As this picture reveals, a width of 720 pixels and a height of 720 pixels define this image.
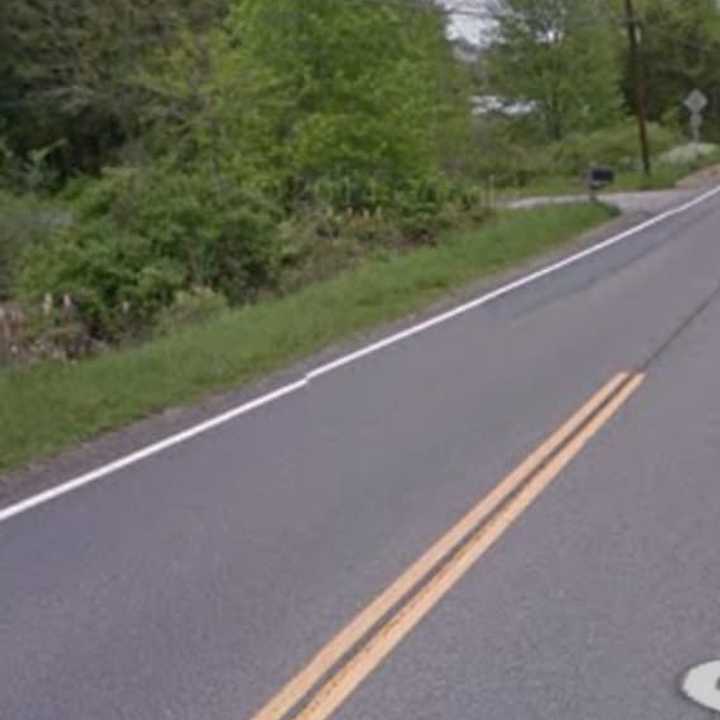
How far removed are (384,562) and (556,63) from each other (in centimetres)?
5803

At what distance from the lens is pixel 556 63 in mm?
61219

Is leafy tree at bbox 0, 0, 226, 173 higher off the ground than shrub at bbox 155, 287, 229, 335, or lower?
higher

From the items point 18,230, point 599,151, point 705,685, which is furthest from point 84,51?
point 705,685

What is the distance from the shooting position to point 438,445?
8.50m

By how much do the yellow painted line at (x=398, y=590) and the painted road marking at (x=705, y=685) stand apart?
1319 mm

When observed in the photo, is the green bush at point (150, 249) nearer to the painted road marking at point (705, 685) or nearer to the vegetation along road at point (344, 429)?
the vegetation along road at point (344, 429)

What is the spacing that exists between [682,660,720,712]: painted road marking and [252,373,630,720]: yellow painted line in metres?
1.32

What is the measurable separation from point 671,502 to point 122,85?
135 feet

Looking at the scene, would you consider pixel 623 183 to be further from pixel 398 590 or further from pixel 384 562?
pixel 398 590

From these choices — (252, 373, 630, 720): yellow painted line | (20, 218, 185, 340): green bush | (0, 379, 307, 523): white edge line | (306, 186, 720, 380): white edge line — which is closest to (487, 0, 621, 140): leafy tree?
(306, 186, 720, 380): white edge line

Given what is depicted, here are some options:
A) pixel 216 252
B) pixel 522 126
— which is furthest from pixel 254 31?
pixel 522 126

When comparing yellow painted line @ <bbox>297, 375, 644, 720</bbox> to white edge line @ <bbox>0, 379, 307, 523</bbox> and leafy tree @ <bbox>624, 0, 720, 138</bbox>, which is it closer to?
white edge line @ <bbox>0, 379, 307, 523</bbox>

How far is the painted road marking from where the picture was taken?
4.41 metres

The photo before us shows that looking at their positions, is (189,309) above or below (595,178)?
above
